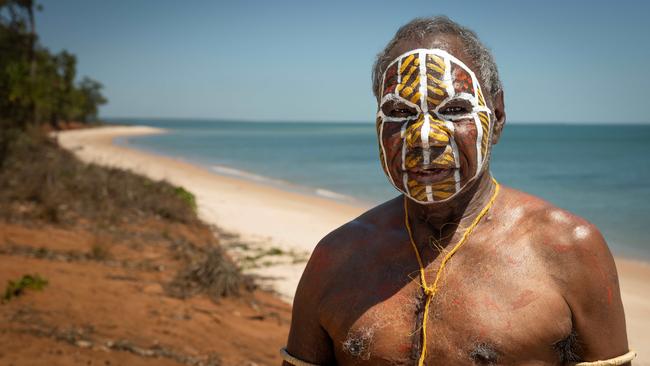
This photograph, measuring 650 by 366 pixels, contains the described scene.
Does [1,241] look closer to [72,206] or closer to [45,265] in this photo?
[45,265]

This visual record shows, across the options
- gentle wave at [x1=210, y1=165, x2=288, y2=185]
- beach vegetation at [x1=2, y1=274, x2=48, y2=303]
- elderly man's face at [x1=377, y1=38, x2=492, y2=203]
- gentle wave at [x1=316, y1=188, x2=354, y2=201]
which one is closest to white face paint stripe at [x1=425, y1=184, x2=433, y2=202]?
elderly man's face at [x1=377, y1=38, x2=492, y2=203]

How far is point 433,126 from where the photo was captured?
1.77 m

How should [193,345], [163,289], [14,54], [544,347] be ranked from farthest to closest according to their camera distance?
[14,54] < [163,289] < [193,345] < [544,347]

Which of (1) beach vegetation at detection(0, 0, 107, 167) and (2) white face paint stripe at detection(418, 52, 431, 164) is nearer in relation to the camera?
(2) white face paint stripe at detection(418, 52, 431, 164)

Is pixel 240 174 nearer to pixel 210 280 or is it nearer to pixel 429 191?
pixel 210 280

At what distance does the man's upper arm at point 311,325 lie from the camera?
1929 millimetres

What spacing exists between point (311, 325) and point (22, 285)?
4.96 metres

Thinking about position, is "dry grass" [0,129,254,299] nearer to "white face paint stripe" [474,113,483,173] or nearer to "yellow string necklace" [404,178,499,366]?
"yellow string necklace" [404,178,499,366]

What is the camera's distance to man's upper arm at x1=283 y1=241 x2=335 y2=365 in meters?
1.93

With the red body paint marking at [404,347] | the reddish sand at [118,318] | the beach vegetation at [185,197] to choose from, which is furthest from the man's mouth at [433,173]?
the beach vegetation at [185,197]

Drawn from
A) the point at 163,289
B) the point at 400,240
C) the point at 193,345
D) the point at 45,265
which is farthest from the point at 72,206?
the point at 400,240

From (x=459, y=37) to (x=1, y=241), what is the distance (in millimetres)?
7750

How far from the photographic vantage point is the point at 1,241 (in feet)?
25.8

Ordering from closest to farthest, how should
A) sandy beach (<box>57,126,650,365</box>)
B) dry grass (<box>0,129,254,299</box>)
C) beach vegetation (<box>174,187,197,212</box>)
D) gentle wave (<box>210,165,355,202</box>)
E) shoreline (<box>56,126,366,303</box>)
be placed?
1. dry grass (<box>0,129,254,299</box>)
2. sandy beach (<box>57,126,650,365</box>)
3. shoreline (<box>56,126,366,303</box>)
4. beach vegetation (<box>174,187,197,212</box>)
5. gentle wave (<box>210,165,355,202</box>)
